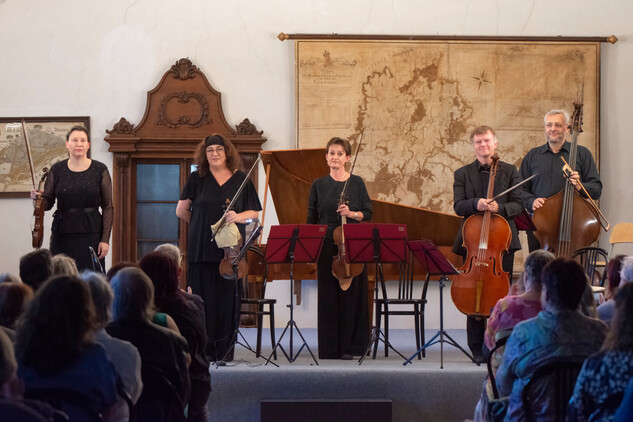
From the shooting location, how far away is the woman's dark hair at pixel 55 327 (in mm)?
2139

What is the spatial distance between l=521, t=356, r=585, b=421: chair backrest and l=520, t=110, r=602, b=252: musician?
2.83 metres

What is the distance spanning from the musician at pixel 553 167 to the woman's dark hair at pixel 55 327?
3.70 m

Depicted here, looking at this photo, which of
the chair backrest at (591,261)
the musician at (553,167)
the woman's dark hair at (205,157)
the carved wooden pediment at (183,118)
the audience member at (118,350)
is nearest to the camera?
the audience member at (118,350)

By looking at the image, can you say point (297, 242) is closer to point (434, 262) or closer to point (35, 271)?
point (434, 262)

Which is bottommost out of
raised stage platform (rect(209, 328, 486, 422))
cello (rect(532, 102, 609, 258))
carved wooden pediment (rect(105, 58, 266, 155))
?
raised stage platform (rect(209, 328, 486, 422))

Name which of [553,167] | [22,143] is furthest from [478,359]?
[22,143]

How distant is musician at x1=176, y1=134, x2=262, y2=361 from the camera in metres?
4.92

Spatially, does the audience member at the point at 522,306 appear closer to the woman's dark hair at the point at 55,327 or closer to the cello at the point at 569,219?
the woman's dark hair at the point at 55,327

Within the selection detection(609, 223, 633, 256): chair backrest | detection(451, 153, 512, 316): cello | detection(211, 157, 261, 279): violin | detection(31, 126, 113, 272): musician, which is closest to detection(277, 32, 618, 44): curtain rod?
detection(609, 223, 633, 256): chair backrest

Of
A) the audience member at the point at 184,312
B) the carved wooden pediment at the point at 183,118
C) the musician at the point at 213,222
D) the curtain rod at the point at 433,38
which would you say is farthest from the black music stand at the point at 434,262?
the curtain rod at the point at 433,38

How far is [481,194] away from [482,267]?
0.62 meters

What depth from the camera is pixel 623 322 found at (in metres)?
2.10

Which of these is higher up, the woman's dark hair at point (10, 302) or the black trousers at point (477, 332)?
the woman's dark hair at point (10, 302)

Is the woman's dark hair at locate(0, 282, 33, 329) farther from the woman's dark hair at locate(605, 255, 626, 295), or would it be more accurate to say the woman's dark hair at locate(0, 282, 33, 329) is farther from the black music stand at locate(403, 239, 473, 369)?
the black music stand at locate(403, 239, 473, 369)
